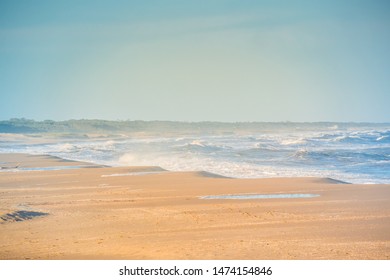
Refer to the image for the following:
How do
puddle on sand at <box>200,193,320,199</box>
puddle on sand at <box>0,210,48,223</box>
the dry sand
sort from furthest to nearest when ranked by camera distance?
puddle on sand at <box>200,193,320,199</box> → puddle on sand at <box>0,210,48,223</box> → the dry sand

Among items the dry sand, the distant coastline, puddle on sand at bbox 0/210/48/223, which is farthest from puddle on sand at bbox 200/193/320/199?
the distant coastline

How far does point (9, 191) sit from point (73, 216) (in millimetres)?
3400

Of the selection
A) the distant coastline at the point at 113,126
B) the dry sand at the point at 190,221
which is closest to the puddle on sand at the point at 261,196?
the dry sand at the point at 190,221

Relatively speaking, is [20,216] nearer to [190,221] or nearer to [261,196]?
[190,221]

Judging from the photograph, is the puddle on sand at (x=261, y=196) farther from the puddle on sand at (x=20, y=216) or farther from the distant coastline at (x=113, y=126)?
the distant coastline at (x=113, y=126)

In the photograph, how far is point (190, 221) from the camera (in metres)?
7.04

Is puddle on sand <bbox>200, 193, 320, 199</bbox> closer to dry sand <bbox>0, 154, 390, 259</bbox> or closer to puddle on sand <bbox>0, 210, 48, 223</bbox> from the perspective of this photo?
dry sand <bbox>0, 154, 390, 259</bbox>

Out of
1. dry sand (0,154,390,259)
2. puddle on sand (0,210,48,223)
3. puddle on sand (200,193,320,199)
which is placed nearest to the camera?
dry sand (0,154,390,259)

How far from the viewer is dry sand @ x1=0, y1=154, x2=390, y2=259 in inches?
219

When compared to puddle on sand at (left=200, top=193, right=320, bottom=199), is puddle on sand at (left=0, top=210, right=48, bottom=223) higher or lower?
lower

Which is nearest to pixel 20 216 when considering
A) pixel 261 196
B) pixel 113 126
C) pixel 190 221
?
pixel 190 221

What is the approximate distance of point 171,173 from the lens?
1321 centimetres

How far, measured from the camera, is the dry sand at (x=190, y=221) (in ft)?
18.3
